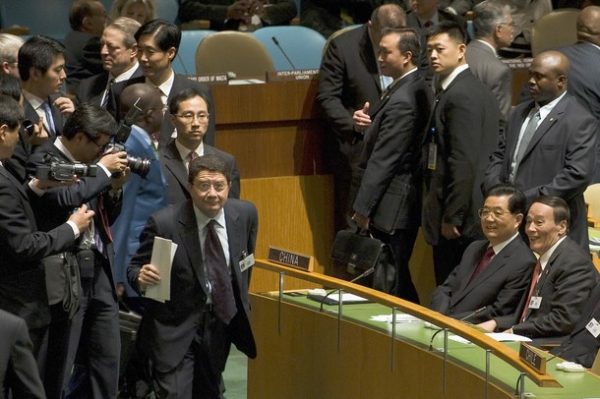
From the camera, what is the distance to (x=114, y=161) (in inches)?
226

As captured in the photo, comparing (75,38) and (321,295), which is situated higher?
(75,38)

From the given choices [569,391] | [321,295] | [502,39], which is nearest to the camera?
[569,391]

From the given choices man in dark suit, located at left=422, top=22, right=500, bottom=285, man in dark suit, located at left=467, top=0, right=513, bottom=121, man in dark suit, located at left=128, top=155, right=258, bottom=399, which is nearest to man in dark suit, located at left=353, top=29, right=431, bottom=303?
man in dark suit, located at left=422, top=22, right=500, bottom=285

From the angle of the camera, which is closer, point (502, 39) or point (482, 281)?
point (482, 281)

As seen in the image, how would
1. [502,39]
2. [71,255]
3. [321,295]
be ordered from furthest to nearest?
[502,39]
[321,295]
[71,255]

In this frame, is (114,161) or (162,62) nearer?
(114,161)

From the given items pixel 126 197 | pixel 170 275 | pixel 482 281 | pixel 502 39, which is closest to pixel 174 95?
pixel 126 197

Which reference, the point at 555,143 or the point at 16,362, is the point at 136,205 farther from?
the point at 16,362

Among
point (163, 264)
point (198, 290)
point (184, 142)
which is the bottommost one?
point (198, 290)

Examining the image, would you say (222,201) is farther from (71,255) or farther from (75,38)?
(75,38)

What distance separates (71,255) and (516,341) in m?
1.73

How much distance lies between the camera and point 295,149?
827 cm

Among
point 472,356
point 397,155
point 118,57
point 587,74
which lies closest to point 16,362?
point 472,356

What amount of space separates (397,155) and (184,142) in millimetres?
1220
